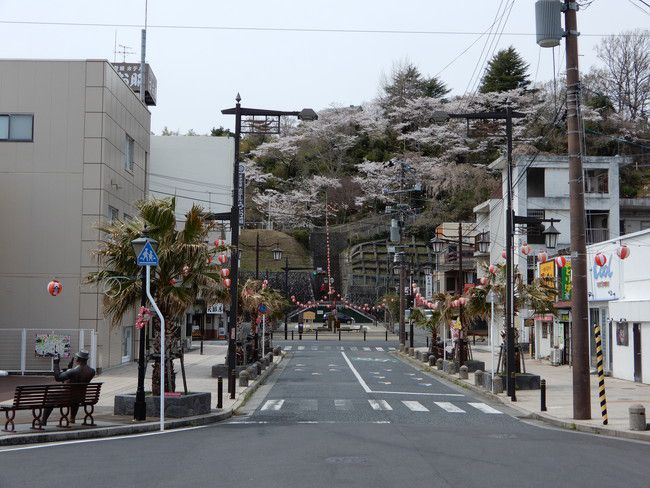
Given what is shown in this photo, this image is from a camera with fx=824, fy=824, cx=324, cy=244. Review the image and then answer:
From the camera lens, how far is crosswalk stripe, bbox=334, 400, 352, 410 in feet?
72.6

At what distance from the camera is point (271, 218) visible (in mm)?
93438

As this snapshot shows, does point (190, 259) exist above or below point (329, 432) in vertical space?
above

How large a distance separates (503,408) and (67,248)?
18426 millimetres

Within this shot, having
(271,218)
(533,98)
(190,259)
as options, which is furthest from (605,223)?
(271,218)

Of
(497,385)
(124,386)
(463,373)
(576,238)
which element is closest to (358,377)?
(463,373)

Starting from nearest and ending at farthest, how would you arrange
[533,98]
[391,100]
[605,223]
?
[605,223] < [533,98] < [391,100]

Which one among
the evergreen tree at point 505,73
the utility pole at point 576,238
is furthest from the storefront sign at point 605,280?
the evergreen tree at point 505,73

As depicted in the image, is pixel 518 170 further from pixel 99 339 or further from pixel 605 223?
pixel 99 339

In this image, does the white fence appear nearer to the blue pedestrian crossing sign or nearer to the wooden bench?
the wooden bench

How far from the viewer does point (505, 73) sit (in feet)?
267

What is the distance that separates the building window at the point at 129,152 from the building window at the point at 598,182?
1207 inches

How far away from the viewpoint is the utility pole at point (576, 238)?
1891 cm

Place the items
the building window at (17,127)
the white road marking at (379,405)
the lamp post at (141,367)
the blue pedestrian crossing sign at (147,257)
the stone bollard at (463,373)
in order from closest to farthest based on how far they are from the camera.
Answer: the blue pedestrian crossing sign at (147,257) < the lamp post at (141,367) < the white road marking at (379,405) < the stone bollard at (463,373) < the building window at (17,127)

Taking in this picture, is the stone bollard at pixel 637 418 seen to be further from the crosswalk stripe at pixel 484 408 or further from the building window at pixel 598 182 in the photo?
the building window at pixel 598 182
